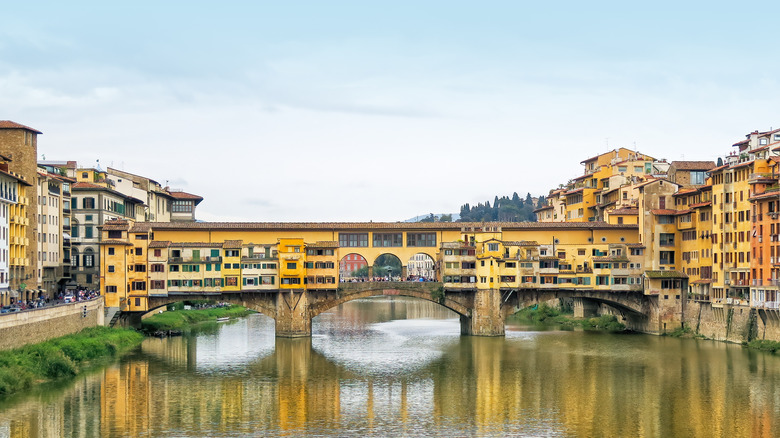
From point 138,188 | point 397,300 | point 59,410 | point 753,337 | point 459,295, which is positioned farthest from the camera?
point 397,300

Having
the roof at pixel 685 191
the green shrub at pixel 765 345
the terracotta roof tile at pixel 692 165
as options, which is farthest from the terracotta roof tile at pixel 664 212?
the green shrub at pixel 765 345

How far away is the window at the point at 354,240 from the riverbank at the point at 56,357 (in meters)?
20.3

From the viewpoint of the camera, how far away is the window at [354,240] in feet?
269

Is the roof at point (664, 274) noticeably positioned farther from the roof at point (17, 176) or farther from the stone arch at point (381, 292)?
the roof at point (17, 176)

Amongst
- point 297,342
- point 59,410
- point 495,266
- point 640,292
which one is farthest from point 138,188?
point 59,410

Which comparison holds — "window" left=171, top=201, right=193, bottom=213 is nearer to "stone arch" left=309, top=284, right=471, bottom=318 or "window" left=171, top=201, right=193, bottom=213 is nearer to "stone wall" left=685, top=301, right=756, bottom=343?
"stone arch" left=309, top=284, right=471, bottom=318

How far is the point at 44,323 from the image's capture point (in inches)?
2196

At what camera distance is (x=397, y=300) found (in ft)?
501

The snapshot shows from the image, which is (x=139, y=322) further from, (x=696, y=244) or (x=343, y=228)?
(x=696, y=244)

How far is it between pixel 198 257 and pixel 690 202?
37.7 meters

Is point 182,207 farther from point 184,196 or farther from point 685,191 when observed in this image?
point 685,191

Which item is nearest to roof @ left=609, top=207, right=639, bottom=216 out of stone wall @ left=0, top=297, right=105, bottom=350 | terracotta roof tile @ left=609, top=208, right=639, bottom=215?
terracotta roof tile @ left=609, top=208, right=639, bottom=215

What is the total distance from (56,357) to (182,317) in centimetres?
3935

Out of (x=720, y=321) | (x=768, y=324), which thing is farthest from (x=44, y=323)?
(x=720, y=321)
